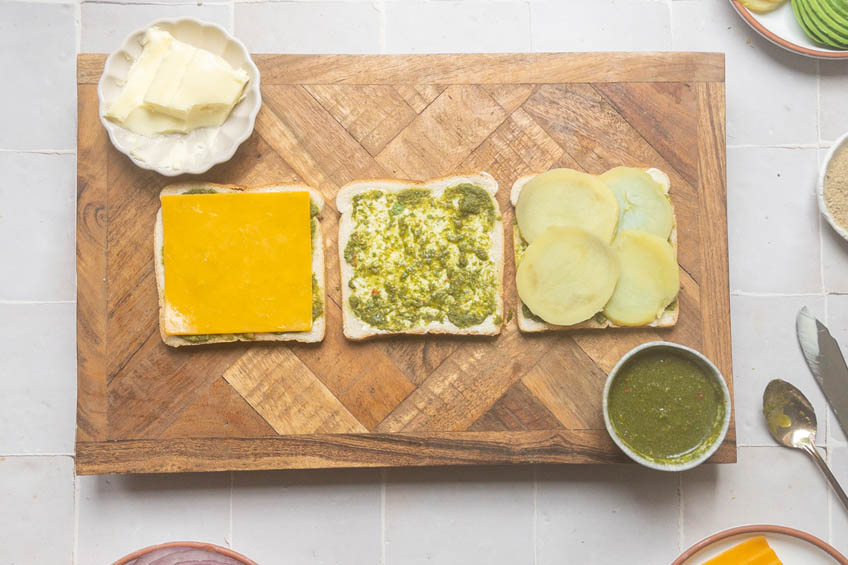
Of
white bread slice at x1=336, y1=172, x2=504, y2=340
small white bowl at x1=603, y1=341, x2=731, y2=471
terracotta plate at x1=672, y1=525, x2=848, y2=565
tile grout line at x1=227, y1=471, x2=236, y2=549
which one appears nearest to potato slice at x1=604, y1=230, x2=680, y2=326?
small white bowl at x1=603, y1=341, x2=731, y2=471

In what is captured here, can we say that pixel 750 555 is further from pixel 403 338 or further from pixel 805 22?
pixel 805 22

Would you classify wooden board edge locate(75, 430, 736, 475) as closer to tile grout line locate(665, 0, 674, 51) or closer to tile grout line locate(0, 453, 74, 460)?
tile grout line locate(0, 453, 74, 460)

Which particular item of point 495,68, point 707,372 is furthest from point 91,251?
point 707,372

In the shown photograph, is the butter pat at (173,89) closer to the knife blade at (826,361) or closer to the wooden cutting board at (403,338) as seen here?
the wooden cutting board at (403,338)

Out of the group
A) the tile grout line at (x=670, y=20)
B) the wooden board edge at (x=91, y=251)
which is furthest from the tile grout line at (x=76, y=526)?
the tile grout line at (x=670, y=20)

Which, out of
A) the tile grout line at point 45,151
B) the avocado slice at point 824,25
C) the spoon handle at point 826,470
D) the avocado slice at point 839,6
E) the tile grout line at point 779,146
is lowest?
the spoon handle at point 826,470

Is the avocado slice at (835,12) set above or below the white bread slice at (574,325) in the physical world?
above

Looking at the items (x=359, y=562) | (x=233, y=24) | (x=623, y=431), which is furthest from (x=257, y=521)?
(x=233, y=24)
